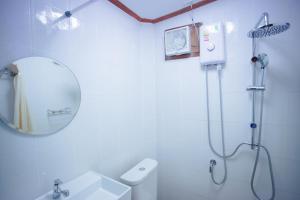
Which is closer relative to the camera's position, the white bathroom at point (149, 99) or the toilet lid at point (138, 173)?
the white bathroom at point (149, 99)

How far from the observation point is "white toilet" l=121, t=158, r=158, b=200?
121cm

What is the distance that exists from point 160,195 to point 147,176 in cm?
70

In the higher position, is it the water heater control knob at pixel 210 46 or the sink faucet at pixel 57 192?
the water heater control knob at pixel 210 46

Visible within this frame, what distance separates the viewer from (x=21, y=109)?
32.6 inches

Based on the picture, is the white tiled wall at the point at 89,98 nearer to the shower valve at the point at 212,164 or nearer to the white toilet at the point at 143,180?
the white toilet at the point at 143,180

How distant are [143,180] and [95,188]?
0.38 m

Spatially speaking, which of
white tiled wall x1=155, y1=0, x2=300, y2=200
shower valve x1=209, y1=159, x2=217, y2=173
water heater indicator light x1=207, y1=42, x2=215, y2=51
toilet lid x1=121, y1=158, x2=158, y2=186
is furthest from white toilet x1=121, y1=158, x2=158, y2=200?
water heater indicator light x1=207, y1=42, x2=215, y2=51

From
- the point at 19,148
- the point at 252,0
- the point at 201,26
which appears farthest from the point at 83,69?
the point at 252,0

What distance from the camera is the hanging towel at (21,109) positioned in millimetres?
809

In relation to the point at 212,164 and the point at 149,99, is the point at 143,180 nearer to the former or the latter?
the point at 212,164

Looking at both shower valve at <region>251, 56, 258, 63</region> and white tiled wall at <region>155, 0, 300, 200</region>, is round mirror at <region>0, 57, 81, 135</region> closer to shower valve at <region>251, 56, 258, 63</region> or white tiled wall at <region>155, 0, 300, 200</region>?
white tiled wall at <region>155, 0, 300, 200</region>

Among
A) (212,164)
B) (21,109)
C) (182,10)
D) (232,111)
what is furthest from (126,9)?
(212,164)

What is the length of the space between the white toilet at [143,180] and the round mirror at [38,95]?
664mm

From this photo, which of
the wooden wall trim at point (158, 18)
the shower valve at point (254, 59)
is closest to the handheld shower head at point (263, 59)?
the shower valve at point (254, 59)
